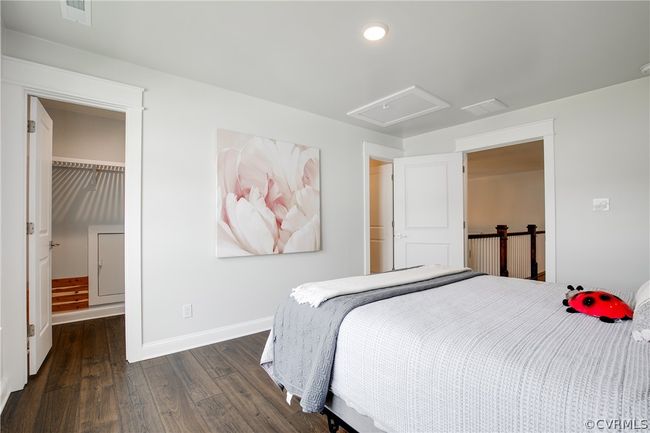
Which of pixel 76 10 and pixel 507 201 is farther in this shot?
pixel 507 201

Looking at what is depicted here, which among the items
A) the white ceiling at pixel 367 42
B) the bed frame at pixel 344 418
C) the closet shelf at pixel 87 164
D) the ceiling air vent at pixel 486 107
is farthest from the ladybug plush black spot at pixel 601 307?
the closet shelf at pixel 87 164

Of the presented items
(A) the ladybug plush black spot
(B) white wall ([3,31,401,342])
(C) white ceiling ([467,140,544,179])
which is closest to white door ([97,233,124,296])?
(B) white wall ([3,31,401,342])

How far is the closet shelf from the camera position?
130 inches

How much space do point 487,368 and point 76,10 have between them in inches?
108

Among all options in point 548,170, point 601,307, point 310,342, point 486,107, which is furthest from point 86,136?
point 548,170

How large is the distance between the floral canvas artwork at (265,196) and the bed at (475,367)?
1432 mm

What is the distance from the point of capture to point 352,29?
199 cm

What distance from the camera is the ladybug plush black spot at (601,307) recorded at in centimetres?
129

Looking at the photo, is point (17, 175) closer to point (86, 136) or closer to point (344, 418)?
point (86, 136)

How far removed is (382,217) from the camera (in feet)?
15.2

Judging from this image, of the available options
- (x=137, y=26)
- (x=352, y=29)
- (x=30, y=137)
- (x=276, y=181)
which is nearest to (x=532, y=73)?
(x=352, y=29)

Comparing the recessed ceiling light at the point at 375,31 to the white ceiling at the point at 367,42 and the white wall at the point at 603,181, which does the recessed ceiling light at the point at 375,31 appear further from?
the white wall at the point at 603,181

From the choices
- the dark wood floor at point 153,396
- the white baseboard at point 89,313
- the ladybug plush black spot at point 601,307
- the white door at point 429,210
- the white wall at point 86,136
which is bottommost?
the dark wood floor at point 153,396

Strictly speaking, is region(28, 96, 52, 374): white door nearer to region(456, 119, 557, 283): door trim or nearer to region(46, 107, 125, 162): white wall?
region(46, 107, 125, 162): white wall
